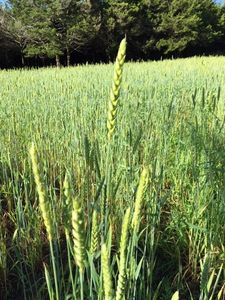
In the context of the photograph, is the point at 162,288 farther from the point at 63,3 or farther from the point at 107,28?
the point at 107,28

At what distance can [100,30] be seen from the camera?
16.4 metres

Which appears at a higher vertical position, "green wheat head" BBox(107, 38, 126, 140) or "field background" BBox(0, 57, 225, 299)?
"green wheat head" BBox(107, 38, 126, 140)

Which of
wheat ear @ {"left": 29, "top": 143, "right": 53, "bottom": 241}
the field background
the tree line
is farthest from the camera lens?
the tree line

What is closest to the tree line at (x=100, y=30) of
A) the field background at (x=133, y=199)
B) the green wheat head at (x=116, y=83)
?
the field background at (x=133, y=199)

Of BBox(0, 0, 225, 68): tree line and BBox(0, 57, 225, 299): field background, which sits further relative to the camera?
BBox(0, 0, 225, 68): tree line

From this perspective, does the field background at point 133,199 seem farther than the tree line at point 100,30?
No

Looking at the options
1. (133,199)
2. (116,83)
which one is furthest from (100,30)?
(116,83)

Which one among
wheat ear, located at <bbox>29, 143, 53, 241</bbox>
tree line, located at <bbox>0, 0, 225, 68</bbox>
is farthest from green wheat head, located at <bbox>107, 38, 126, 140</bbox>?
tree line, located at <bbox>0, 0, 225, 68</bbox>

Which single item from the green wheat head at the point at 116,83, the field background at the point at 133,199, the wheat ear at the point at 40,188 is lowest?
the field background at the point at 133,199

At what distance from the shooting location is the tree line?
14.2 metres

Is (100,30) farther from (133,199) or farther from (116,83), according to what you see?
(116,83)

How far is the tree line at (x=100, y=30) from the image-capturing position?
14211 mm

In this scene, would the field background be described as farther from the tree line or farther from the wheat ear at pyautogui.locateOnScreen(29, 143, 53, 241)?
the tree line

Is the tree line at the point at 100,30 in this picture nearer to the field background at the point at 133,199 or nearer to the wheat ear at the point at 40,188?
the field background at the point at 133,199
